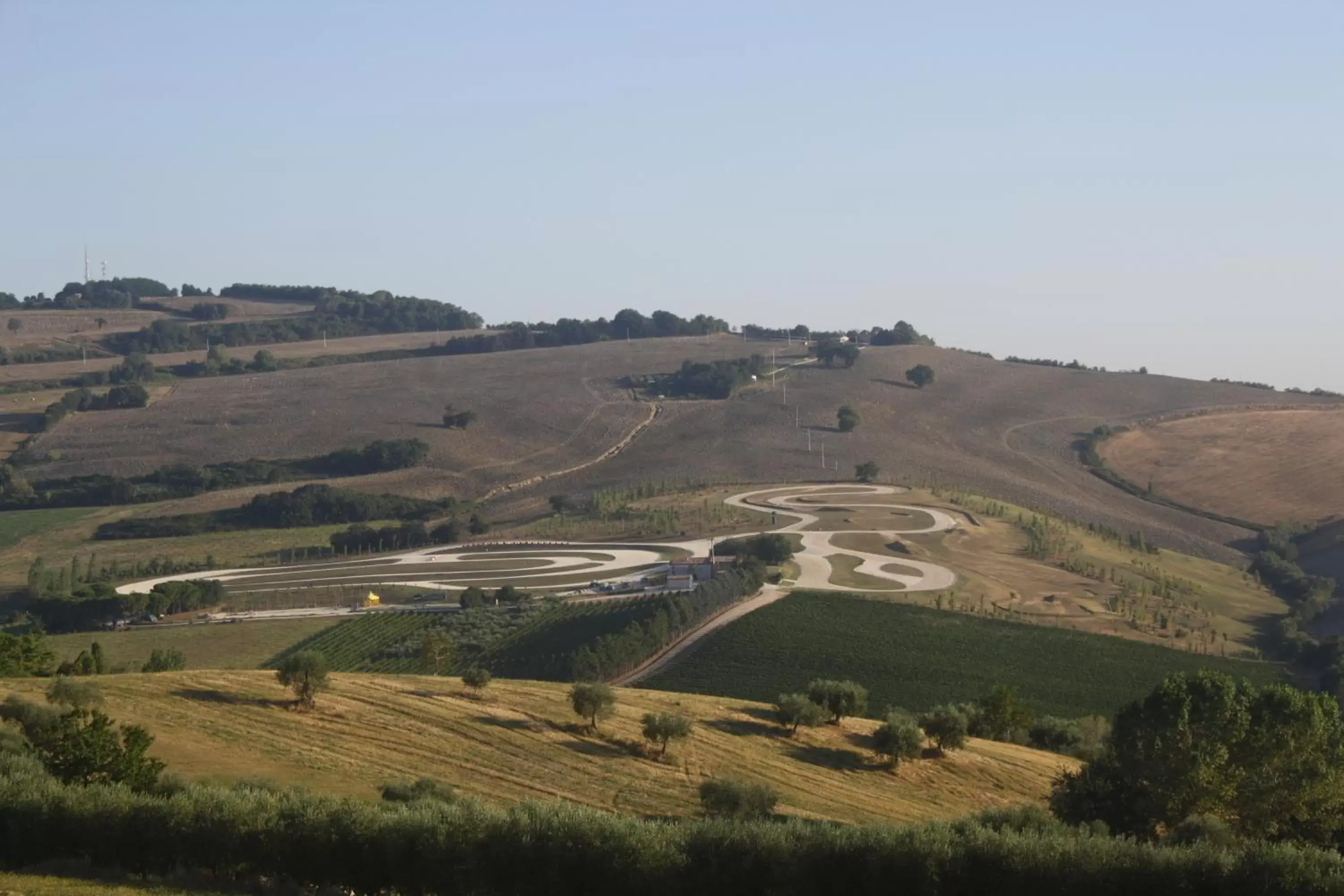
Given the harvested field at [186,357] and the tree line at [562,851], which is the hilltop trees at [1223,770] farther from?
the harvested field at [186,357]

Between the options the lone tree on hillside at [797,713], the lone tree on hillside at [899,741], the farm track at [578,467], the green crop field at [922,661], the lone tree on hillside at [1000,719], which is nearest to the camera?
the lone tree on hillside at [899,741]

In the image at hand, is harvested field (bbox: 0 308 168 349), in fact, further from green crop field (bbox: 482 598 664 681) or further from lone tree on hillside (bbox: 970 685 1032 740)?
lone tree on hillside (bbox: 970 685 1032 740)

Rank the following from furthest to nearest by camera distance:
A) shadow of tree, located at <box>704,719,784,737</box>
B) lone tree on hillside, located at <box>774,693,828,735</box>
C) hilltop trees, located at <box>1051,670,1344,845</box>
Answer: lone tree on hillside, located at <box>774,693,828,735</box>, shadow of tree, located at <box>704,719,784,737</box>, hilltop trees, located at <box>1051,670,1344,845</box>

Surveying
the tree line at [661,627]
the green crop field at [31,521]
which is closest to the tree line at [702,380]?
the green crop field at [31,521]

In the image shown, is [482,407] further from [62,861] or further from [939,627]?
[62,861]

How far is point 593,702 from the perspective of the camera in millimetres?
36375

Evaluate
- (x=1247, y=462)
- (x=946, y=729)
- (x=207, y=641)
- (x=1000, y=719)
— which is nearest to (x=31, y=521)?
(x=207, y=641)

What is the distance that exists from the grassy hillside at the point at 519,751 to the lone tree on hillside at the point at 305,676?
1.33 ft

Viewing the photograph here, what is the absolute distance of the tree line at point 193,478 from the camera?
379 ft

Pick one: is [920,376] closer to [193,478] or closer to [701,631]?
[193,478]

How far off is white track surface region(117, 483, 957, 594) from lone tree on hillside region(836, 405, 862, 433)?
40187mm

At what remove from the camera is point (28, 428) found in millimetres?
135500

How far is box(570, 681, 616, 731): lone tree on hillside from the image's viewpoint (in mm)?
36406

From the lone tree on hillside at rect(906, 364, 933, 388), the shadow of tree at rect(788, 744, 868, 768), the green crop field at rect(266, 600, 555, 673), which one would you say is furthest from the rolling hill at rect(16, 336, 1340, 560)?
the shadow of tree at rect(788, 744, 868, 768)
